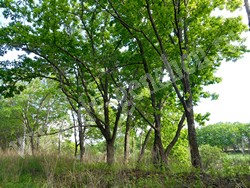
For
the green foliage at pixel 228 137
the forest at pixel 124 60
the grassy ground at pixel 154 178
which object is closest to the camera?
the grassy ground at pixel 154 178

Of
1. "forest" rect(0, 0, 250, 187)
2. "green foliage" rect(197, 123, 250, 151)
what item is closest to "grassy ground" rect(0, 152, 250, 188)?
"forest" rect(0, 0, 250, 187)

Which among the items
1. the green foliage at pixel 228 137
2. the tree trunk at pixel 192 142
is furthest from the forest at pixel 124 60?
the green foliage at pixel 228 137

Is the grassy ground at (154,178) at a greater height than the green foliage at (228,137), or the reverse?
the green foliage at (228,137)

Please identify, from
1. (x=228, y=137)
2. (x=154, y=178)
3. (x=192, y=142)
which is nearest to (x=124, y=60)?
(x=192, y=142)

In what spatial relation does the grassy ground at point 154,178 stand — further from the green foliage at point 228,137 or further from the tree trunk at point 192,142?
the green foliage at point 228,137

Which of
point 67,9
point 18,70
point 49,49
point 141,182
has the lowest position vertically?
point 141,182

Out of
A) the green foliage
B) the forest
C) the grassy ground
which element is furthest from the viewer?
the green foliage

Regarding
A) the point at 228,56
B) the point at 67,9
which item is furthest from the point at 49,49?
the point at 228,56

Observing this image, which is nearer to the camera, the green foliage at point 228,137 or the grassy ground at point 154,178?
the grassy ground at point 154,178

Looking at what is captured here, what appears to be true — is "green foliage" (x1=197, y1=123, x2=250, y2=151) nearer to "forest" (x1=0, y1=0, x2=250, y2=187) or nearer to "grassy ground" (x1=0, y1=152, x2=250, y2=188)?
"forest" (x1=0, y1=0, x2=250, y2=187)

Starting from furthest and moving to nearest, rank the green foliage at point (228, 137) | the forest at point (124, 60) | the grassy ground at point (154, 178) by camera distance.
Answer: the green foliage at point (228, 137) → the forest at point (124, 60) → the grassy ground at point (154, 178)

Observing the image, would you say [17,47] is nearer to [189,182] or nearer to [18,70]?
[18,70]

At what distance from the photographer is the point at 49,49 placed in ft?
25.3

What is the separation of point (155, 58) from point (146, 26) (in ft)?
6.49
